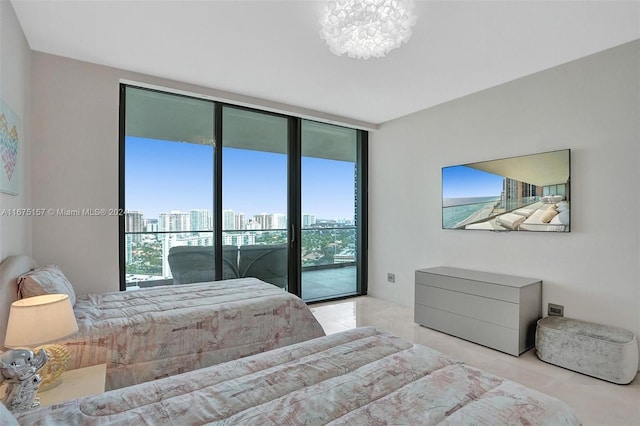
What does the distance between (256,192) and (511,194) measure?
113 inches

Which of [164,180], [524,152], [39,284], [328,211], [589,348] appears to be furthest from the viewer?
[328,211]

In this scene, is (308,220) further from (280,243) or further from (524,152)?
(524,152)

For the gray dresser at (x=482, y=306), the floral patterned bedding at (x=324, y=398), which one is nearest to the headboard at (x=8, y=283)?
the floral patterned bedding at (x=324, y=398)

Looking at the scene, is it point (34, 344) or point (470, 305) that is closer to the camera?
point (34, 344)

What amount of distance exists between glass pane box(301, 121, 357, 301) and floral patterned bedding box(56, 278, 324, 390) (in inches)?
68.6

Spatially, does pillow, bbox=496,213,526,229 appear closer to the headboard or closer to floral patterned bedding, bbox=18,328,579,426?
floral patterned bedding, bbox=18,328,579,426

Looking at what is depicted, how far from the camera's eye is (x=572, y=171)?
2812mm

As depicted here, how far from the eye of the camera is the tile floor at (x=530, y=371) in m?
2.03

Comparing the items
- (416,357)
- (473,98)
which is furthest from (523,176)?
(416,357)

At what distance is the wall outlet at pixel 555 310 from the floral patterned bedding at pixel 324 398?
212 cm

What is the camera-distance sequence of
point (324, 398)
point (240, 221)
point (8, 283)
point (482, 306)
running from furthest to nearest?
point (240, 221)
point (482, 306)
point (8, 283)
point (324, 398)

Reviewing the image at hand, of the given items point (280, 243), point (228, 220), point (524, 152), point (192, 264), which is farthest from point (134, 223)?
point (524, 152)

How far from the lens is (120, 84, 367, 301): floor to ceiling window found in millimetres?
3408

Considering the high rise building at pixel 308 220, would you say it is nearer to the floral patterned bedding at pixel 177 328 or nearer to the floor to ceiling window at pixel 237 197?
the floor to ceiling window at pixel 237 197
